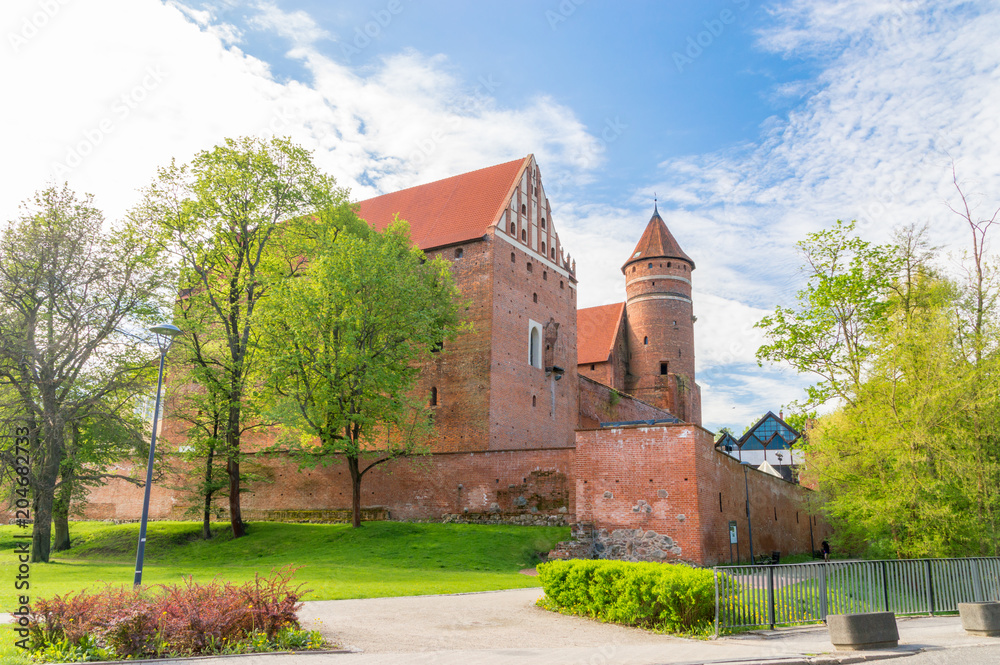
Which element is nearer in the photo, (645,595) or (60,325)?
(645,595)

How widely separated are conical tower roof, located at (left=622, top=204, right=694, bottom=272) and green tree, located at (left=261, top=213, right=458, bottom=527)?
24.4m

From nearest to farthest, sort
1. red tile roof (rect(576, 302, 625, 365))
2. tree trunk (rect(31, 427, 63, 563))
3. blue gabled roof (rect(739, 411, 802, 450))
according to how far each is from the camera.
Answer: tree trunk (rect(31, 427, 63, 563)), red tile roof (rect(576, 302, 625, 365)), blue gabled roof (rect(739, 411, 802, 450))

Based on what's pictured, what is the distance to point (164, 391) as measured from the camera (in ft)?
85.5

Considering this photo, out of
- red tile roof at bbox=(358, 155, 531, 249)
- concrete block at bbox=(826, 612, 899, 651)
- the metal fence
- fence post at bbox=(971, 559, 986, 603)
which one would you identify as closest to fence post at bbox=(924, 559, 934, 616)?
the metal fence

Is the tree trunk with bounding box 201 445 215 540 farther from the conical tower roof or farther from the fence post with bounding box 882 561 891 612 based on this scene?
the conical tower roof

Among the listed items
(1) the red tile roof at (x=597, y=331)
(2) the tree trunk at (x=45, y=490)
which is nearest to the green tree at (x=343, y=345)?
(2) the tree trunk at (x=45, y=490)

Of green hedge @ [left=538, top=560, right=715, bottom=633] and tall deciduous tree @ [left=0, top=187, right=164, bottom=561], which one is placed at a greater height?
tall deciduous tree @ [left=0, top=187, right=164, bottom=561]

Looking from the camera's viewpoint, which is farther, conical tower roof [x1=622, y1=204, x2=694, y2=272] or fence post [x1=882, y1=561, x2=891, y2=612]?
conical tower roof [x1=622, y1=204, x2=694, y2=272]

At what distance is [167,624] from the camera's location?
7.67 metres

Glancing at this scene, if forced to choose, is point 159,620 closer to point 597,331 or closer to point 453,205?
point 453,205

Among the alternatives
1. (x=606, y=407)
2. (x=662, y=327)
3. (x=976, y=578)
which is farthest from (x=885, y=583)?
(x=662, y=327)

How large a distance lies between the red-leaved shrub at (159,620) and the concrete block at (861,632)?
721 cm

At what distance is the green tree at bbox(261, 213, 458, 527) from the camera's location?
22.5 meters

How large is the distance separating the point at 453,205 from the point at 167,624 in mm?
28373
